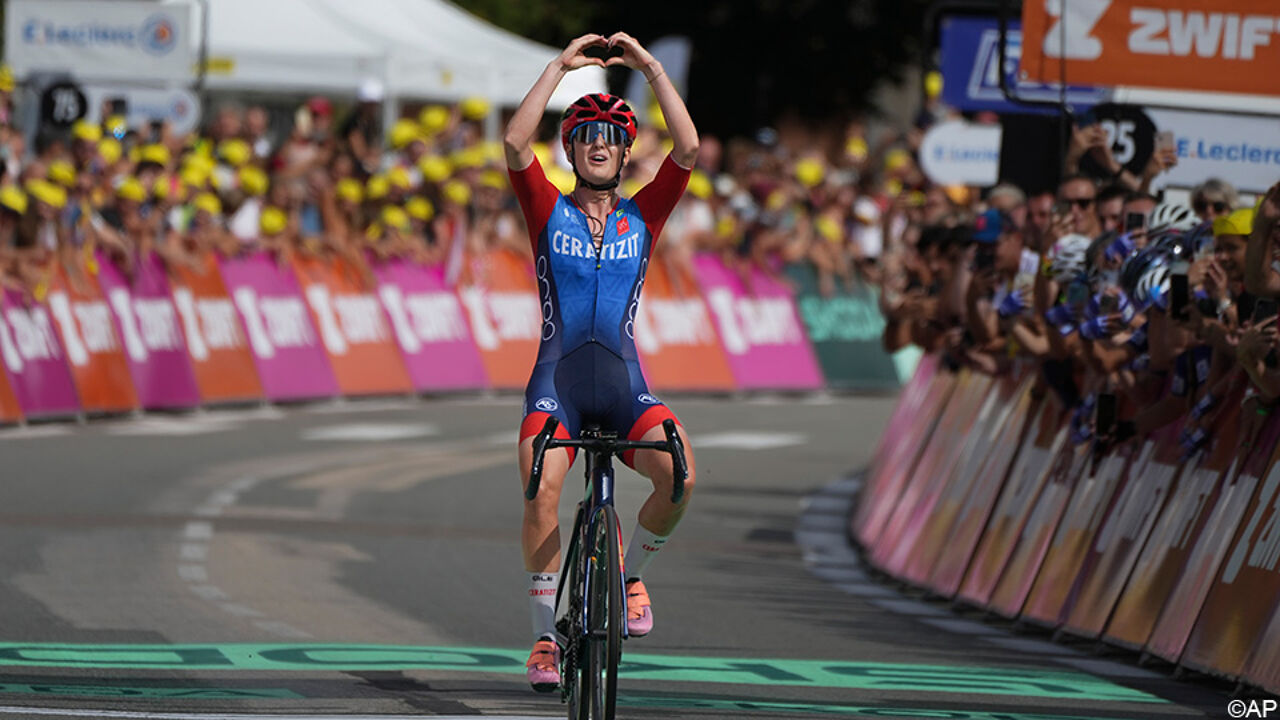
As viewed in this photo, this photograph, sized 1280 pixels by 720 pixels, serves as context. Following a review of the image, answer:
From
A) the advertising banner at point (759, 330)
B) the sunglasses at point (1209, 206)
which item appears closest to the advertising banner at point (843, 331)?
the advertising banner at point (759, 330)

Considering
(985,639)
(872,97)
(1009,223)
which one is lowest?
(872,97)

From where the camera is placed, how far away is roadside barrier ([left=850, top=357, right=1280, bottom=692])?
10.3 metres

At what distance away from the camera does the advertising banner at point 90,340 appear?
72.7ft

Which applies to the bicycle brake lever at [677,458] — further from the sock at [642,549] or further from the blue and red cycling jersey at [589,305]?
the sock at [642,549]

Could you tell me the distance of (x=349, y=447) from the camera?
21.7m

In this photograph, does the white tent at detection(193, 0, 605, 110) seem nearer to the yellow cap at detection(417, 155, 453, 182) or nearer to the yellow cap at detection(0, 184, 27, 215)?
the yellow cap at detection(417, 155, 453, 182)

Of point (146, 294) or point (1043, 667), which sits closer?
point (1043, 667)

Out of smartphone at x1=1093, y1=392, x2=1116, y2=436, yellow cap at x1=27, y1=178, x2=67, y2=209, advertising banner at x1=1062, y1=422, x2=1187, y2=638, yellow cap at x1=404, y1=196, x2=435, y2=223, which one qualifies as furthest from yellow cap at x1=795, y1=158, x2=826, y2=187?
advertising banner at x1=1062, y1=422, x2=1187, y2=638

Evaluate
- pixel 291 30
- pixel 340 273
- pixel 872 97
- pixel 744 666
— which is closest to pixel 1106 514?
pixel 744 666

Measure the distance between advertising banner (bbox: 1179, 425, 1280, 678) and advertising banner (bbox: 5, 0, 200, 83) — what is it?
17573mm

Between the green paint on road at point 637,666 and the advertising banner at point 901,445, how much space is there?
5.12 metres

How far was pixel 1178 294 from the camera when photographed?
1089cm

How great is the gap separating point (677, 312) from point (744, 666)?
19108mm

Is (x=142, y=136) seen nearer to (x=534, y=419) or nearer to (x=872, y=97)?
(x=534, y=419)
